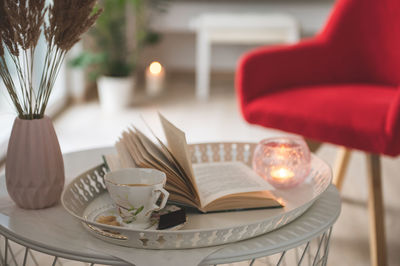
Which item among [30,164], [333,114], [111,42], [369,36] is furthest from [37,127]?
[111,42]

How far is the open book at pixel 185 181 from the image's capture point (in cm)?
91

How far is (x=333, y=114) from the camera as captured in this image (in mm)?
1615

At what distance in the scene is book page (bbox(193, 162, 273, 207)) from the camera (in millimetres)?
941

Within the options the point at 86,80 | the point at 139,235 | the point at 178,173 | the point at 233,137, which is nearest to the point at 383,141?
the point at 178,173

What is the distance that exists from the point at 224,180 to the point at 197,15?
10.6ft

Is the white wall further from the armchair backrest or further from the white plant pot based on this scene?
the armchair backrest

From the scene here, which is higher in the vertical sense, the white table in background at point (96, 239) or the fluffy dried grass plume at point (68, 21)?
the fluffy dried grass plume at point (68, 21)

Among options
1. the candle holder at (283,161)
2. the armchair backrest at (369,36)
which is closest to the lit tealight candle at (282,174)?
the candle holder at (283,161)

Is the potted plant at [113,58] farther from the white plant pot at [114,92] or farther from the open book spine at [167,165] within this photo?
the open book spine at [167,165]

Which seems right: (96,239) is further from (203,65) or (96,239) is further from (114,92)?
(203,65)

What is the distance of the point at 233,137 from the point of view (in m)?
2.85

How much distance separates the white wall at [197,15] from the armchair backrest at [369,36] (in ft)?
6.32

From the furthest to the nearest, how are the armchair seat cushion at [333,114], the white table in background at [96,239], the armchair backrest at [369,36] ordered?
the armchair backrest at [369,36] → the armchair seat cushion at [333,114] → the white table in background at [96,239]

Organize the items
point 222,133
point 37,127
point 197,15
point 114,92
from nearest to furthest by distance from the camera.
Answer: point 37,127
point 222,133
point 114,92
point 197,15
